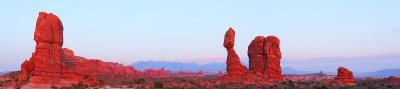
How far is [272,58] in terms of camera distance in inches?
1788

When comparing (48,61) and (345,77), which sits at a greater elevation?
(48,61)

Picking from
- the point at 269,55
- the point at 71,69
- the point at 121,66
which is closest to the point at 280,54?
the point at 269,55

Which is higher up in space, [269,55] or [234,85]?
[269,55]

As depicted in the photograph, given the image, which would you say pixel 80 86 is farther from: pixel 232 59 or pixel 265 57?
pixel 265 57

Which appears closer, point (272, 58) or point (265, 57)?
point (272, 58)

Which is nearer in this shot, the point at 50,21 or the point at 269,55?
the point at 50,21

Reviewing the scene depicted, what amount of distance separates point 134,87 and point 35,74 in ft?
29.5

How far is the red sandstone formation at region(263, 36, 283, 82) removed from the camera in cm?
4516

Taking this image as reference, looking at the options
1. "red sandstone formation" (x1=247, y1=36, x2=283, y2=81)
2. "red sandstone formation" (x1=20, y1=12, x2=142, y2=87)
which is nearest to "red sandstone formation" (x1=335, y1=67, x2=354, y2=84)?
"red sandstone formation" (x1=247, y1=36, x2=283, y2=81)

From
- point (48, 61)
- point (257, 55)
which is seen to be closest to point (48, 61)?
point (48, 61)

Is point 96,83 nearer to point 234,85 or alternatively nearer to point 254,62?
point 234,85

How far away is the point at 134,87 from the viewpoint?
34000 millimetres

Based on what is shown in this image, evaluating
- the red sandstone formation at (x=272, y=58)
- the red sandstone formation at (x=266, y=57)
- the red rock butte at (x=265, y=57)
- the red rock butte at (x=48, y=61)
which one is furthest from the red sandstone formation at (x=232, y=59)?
the red rock butte at (x=48, y=61)

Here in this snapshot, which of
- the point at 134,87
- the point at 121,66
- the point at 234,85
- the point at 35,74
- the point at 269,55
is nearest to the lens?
the point at 35,74
